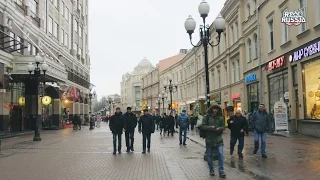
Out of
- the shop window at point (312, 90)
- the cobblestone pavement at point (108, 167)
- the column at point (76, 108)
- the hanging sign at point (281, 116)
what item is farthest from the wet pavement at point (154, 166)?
the column at point (76, 108)

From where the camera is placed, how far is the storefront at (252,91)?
29.4 meters

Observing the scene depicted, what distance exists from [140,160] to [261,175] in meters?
4.55

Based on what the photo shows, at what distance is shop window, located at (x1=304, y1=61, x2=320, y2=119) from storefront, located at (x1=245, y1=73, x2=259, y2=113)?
27.8 feet

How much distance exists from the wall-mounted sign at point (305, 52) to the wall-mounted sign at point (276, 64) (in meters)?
1.23

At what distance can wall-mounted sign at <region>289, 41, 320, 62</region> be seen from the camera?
18.7m

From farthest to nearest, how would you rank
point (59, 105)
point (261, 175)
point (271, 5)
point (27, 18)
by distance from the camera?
point (59, 105)
point (27, 18)
point (271, 5)
point (261, 175)

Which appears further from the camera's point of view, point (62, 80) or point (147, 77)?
point (147, 77)

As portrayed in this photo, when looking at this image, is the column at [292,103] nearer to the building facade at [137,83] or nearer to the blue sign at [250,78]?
the blue sign at [250,78]

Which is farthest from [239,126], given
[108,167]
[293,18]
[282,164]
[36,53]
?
[36,53]

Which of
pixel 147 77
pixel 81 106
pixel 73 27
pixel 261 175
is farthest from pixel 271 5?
pixel 147 77

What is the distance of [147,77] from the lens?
10438cm

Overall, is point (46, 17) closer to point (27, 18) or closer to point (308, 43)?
point (27, 18)

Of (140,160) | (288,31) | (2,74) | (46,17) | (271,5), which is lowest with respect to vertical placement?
(140,160)

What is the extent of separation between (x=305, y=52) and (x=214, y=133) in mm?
12669
